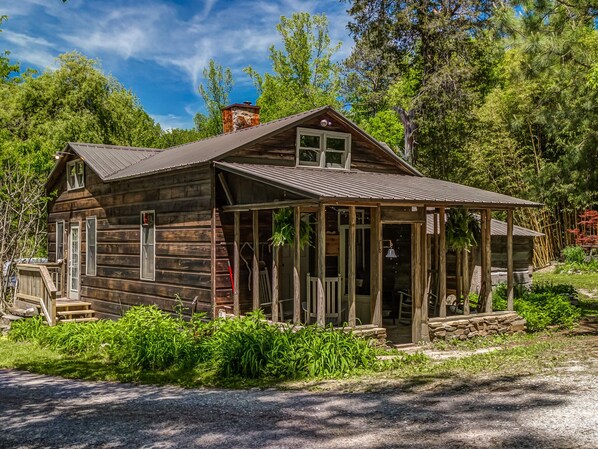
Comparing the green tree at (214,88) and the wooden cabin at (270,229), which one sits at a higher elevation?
the green tree at (214,88)

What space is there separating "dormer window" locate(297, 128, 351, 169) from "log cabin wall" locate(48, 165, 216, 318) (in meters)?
2.62

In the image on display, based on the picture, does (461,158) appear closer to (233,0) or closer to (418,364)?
(233,0)

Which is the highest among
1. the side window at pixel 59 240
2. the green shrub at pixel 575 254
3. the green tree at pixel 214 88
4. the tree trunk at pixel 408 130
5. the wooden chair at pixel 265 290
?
the green tree at pixel 214 88

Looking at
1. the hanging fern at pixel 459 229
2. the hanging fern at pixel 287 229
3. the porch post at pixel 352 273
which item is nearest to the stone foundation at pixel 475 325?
the hanging fern at pixel 459 229

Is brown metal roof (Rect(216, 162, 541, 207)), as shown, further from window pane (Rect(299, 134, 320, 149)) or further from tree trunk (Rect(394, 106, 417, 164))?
tree trunk (Rect(394, 106, 417, 164))

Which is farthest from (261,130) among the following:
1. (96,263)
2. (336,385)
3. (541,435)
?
(541,435)

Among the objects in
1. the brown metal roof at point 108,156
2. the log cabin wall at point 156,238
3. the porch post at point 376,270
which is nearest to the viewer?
the porch post at point 376,270

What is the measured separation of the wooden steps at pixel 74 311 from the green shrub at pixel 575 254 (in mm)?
20176

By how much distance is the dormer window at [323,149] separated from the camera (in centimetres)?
1438

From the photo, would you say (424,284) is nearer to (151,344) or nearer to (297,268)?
(297,268)

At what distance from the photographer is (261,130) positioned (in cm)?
1452

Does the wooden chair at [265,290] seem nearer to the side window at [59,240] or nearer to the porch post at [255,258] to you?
the porch post at [255,258]

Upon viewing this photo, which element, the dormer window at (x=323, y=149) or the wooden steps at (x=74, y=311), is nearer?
the dormer window at (x=323, y=149)

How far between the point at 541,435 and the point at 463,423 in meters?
0.80
